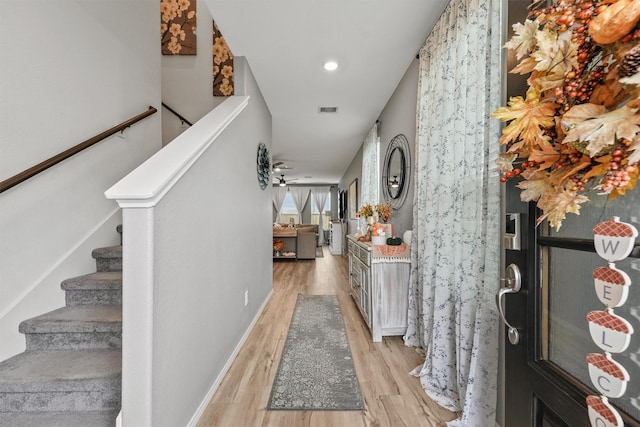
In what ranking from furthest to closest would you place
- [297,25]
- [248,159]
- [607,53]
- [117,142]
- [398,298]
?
[248,159]
[398,298]
[117,142]
[297,25]
[607,53]

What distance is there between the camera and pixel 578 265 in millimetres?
659

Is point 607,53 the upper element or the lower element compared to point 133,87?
lower

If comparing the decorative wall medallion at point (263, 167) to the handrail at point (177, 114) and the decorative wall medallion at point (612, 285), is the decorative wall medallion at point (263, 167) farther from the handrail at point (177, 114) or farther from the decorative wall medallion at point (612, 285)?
the decorative wall medallion at point (612, 285)

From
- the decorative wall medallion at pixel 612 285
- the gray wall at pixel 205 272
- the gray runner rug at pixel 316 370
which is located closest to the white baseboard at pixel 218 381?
the gray wall at pixel 205 272

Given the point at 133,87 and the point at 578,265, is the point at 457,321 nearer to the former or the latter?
the point at 578,265

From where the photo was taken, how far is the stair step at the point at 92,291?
5.97ft

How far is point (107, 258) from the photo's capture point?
2.10m

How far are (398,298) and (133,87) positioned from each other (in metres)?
3.27

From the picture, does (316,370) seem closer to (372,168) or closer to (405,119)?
(405,119)

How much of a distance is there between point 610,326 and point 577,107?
413 mm

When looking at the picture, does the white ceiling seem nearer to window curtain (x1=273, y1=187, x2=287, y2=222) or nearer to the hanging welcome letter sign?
the hanging welcome letter sign

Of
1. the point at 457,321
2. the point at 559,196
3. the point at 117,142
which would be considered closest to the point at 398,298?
the point at 457,321

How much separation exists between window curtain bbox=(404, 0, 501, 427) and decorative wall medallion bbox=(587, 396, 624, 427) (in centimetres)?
90

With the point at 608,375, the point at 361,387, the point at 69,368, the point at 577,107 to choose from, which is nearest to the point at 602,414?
the point at 608,375
